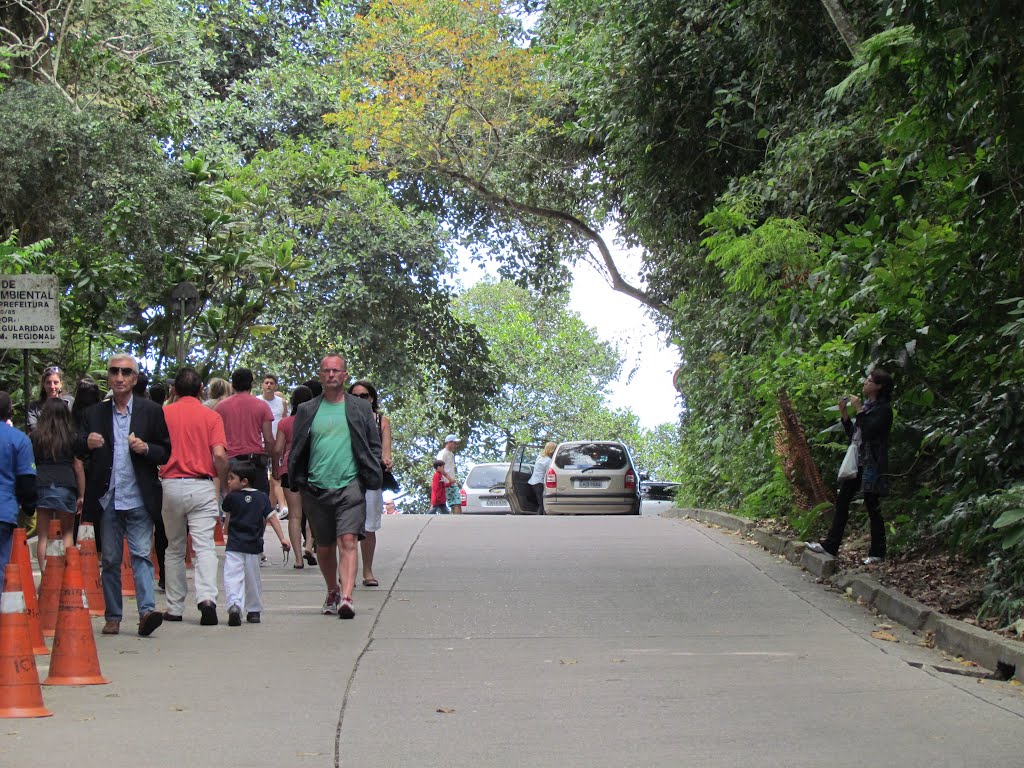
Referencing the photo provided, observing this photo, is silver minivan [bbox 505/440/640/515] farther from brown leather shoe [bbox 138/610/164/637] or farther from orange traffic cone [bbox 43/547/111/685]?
orange traffic cone [bbox 43/547/111/685]

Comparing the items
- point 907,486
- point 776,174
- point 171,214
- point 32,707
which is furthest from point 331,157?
point 32,707

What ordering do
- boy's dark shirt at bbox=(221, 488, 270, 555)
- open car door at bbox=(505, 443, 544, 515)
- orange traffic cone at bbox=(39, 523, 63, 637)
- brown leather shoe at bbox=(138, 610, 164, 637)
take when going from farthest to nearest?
1. open car door at bbox=(505, 443, 544, 515)
2. boy's dark shirt at bbox=(221, 488, 270, 555)
3. brown leather shoe at bbox=(138, 610, 164, 637)
4. orange traffic cone at bbox=(39, 523, 63, 637)

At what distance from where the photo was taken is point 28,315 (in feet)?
49.6

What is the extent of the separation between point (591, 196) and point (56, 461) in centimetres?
1995

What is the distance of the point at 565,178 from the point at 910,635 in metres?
21.4

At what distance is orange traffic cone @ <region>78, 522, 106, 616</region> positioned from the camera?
33.8ft

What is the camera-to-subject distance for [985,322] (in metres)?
11.7

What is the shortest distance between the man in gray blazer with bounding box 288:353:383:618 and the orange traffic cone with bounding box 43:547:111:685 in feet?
10.6

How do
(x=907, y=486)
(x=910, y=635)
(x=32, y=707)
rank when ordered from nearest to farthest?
(x=32, y=707)
(x=910, y=635)
(x=907, y=486)

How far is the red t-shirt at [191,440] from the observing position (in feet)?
34.2

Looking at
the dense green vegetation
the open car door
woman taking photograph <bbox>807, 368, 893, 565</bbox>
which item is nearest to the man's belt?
the dense green vegetation

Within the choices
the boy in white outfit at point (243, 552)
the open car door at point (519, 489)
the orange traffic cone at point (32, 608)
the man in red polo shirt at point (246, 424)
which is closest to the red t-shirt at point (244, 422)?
the man in red polo shirt at point (246, 424)

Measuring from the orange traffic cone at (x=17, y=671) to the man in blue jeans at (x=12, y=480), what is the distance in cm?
129

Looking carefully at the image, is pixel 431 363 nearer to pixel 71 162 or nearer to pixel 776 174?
pixel 71 162
